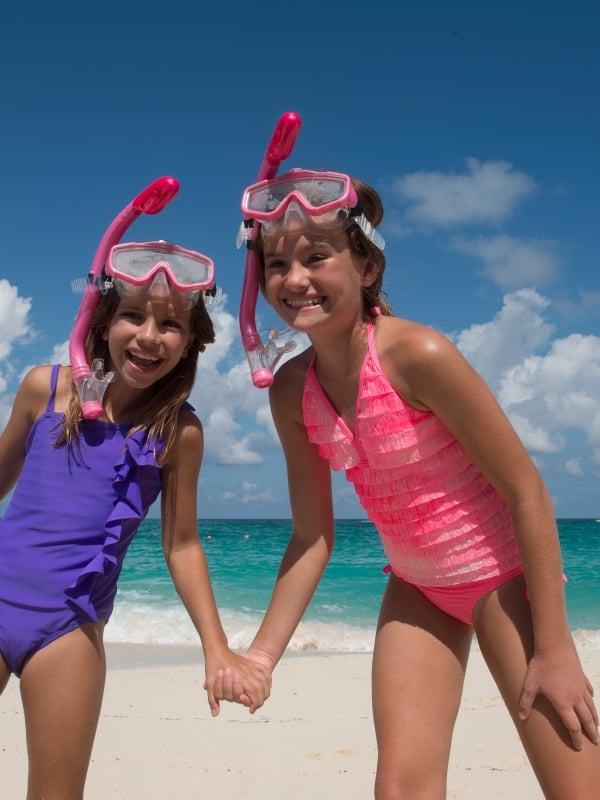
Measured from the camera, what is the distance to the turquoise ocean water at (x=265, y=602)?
11562 millimetres

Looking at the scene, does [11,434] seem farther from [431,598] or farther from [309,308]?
[431,598]

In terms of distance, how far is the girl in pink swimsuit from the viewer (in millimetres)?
2262

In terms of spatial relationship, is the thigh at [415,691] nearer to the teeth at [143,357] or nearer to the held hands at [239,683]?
the held hands at [239,683]

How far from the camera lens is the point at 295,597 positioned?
9.37 feet

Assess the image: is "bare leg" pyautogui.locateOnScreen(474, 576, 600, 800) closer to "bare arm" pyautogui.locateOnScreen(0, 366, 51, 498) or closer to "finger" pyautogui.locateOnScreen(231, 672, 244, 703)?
"finger" pyautogui.locateOnScreen(231, 672, 244, 703)

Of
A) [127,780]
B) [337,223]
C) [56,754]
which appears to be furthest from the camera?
[127,780]

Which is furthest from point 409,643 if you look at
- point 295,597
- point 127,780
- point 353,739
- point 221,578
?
point 221,578

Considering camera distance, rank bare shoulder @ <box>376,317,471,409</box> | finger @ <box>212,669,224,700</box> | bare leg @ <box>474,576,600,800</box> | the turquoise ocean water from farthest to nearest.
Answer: the turquoise ocean water < finger @ <box>212,669,224,700</box> < bare shoulder @ <box>376,317,471,409</box> < bare leg @ <box>474,576,600,800</box>

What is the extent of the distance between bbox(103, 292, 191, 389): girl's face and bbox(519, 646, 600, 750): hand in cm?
164

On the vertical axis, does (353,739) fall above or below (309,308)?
below

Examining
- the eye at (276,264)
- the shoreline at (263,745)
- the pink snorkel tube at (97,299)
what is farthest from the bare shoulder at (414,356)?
the shoreline at (263,745)

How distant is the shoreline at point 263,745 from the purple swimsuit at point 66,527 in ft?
7.01

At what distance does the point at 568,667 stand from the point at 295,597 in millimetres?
1006

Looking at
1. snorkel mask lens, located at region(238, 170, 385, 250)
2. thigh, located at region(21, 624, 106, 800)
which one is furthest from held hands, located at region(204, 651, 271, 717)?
snorkel mask lens, located at region(238, 170, 385, 250)
